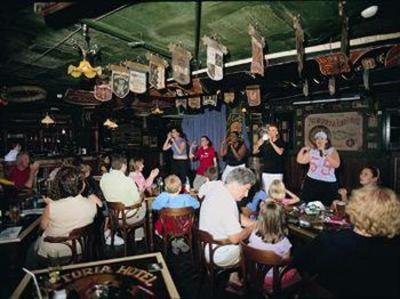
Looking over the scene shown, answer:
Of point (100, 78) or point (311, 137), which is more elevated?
point (100, 78)

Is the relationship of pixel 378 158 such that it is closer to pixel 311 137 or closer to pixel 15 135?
pixel 311 137

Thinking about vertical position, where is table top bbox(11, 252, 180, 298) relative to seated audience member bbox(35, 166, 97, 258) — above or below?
below

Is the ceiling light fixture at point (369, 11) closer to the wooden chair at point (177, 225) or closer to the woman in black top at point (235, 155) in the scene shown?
the wooden chair at point (177, 225)

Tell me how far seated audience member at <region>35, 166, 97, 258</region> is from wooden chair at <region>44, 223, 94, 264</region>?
81 millimetres

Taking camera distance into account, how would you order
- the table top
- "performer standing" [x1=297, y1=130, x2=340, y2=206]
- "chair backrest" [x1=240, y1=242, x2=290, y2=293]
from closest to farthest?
the table top → "chair backrest" [x1=240, y1=242, x2=290, y2=293] → "performer standing" [x1=297, y1=130, x2=340, y2=206]

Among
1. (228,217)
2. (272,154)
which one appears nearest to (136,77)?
(272,154)

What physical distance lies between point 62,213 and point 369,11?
455 centimetres

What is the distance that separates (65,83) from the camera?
388 inches

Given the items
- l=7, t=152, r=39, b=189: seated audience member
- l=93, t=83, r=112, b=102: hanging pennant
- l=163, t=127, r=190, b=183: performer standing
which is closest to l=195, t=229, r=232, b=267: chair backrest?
l=7, t=152, r=39, b=189: seated audience member

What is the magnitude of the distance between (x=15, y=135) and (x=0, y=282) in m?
10.8

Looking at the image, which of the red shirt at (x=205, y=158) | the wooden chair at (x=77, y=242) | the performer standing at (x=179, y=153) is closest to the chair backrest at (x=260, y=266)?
the wooden chair at (x=77, y=242)

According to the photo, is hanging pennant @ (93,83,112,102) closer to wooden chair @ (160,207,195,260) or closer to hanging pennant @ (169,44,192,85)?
hanging pennant @ (169,44,192,85)

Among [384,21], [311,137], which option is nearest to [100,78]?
[384,21]

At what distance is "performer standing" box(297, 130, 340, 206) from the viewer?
531cm
